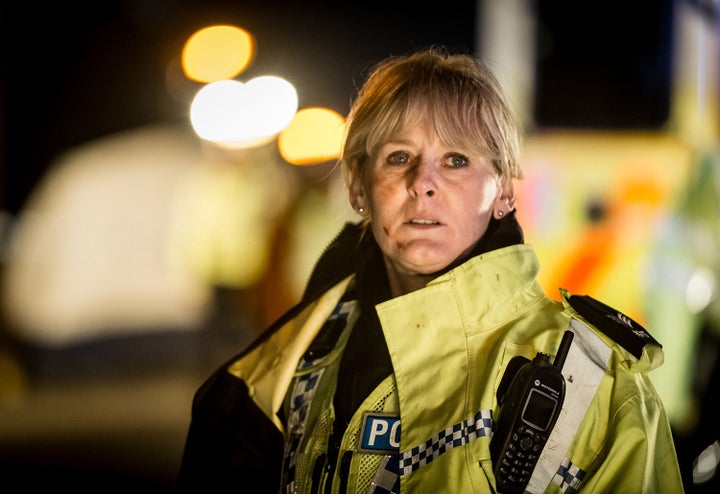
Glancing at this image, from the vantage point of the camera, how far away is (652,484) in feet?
5.37

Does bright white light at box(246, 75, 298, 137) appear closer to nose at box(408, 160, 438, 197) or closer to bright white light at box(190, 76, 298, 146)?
bright white light at box(190, 76, 298, 146)

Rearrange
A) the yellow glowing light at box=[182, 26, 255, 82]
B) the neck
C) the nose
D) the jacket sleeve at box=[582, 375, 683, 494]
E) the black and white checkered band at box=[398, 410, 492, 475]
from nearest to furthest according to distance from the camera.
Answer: the jacket sleeve at box=[582, 375, 683, 494]
the black and white checkered band at box=[398, 410, 492, 475]
the nose
the neck
the yellow glowing light at box=[182, 26, 255, 82]

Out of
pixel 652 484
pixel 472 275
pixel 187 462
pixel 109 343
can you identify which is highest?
pixel 472 275

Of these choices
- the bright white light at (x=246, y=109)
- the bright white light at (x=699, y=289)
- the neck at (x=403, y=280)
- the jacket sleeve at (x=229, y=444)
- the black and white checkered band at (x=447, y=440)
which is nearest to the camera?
the black and white checkered band at (x=447, y=440)

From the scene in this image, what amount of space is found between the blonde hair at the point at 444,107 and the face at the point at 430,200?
0.03 m

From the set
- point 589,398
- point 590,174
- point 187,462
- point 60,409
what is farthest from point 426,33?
point 589,398

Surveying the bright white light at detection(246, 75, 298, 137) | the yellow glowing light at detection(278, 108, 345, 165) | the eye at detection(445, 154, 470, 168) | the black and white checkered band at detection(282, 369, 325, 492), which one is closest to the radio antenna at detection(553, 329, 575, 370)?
the eye at detection(445, 154, 470, 168)

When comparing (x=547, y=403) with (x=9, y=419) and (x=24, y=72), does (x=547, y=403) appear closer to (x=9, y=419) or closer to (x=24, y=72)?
(x=9, y=419)

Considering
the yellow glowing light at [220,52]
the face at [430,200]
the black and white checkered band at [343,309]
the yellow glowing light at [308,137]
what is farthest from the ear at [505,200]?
the yellow glowing light at [220,52]

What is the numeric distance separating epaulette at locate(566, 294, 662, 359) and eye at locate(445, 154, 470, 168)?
42cm

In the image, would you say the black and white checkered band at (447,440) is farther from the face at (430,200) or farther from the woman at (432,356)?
the face at (430,200)

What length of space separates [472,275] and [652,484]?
56 cm

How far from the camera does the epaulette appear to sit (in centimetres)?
173

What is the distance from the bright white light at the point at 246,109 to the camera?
387 inches
